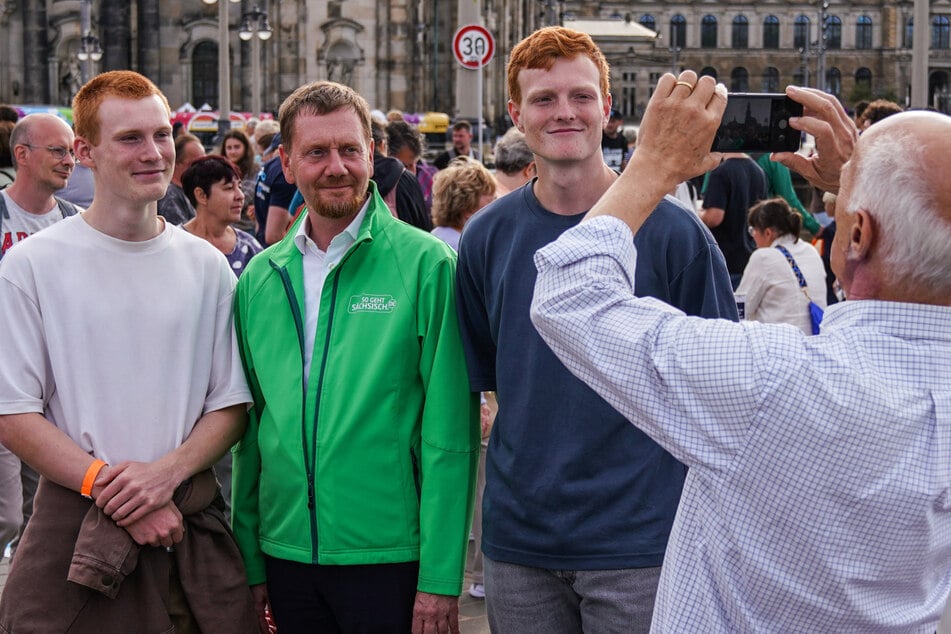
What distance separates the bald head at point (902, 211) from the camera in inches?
80.7

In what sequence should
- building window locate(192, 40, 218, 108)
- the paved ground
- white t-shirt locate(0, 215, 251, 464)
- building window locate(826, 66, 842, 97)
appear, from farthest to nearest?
1. building window locate(826, 66, 842, 97)
2. building window locate(192, 40, 218, 108)
3. the paved ground
4. white t-shirt locate(0, 215, 251, 464)

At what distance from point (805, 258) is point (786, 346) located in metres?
6.08

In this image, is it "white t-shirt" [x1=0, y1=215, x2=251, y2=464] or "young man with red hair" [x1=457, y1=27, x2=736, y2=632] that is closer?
"young man with red hair" [x1=457, y1=27, x2=736, y2=632]

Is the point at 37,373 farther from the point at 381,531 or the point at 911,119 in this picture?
the point at 911,119

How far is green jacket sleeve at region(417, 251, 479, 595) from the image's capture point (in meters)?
3.38

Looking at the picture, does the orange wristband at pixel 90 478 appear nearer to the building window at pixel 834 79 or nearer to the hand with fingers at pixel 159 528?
the hand with fingers at pixel 159 528

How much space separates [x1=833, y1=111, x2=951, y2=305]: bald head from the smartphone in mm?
567

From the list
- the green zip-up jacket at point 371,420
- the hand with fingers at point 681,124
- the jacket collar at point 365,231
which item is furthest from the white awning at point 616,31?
the hand with fingers at point 681,124

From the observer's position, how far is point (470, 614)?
6.07 metres

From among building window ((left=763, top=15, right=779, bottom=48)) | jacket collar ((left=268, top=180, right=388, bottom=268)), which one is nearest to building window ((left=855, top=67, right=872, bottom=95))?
building window ((left=763, top=15, right=779, bottom=48))

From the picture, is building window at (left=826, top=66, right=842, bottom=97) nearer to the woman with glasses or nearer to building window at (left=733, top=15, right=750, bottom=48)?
building window at (left=733, top=15, right=750, bottom=48)

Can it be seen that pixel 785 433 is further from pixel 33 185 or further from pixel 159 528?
pixel 33 185

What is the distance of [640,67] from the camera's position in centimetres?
12225

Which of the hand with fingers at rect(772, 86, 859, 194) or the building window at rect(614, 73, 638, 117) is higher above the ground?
the building window at rect(614, 73, 638, 117)
